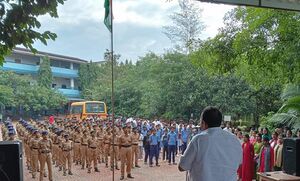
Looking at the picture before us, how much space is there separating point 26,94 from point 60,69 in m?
7.93

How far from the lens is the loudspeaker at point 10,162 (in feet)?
8.51

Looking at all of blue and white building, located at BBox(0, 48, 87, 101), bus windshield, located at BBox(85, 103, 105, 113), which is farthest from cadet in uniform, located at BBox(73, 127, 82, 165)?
blue and white building, located at BBox(0, 48, 87, 101)

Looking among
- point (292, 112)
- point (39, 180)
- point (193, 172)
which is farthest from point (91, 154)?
point (193, 172)

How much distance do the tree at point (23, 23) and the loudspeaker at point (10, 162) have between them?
594 mm

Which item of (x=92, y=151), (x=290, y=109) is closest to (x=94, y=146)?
(x=92, y=151)

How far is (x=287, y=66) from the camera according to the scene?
27.7 ft

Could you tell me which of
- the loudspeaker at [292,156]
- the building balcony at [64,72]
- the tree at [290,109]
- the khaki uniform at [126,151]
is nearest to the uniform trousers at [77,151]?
the khaki uniform at [126,151]

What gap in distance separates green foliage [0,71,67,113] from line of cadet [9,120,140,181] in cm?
1397

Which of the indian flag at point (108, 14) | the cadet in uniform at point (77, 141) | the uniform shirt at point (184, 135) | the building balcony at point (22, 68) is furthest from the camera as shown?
the building balcony at point (22, 68)

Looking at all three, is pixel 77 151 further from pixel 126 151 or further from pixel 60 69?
pixel 60 69

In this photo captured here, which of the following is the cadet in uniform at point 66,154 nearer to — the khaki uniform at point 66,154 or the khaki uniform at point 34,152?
the khaki uniform at point 66,154

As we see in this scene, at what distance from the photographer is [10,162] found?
2617 millimetres

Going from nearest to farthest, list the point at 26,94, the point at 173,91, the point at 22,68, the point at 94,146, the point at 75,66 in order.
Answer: the point at 94,146 < the point at 173,91 < the point at 26,94 < the point at 22,68 < the point at 75,66

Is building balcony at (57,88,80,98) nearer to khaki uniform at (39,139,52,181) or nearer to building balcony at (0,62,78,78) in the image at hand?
building balcony at (0,62,78,78)
